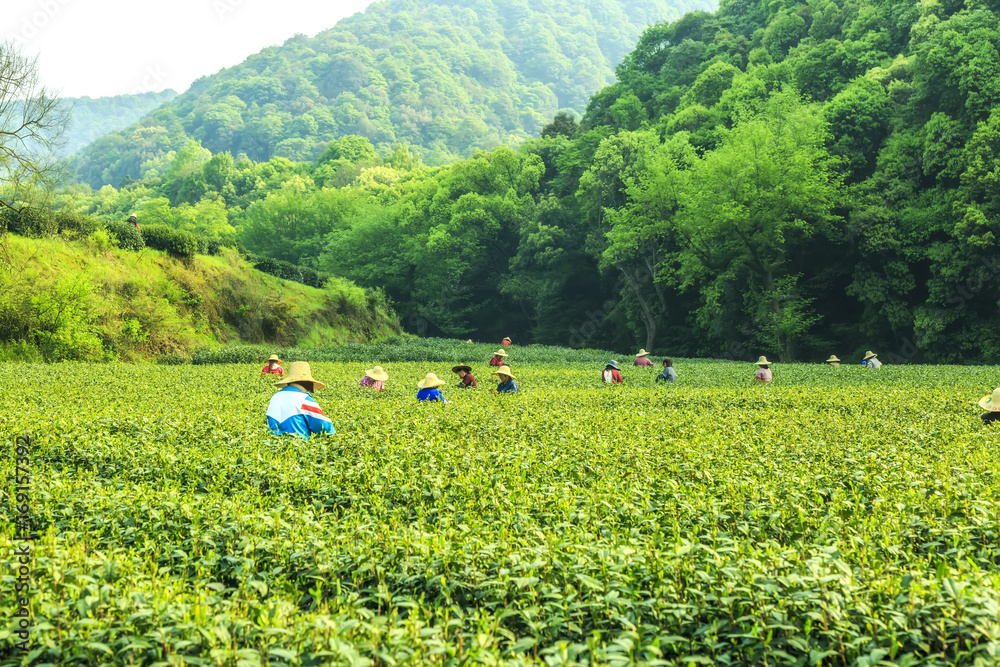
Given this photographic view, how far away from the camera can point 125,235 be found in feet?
113

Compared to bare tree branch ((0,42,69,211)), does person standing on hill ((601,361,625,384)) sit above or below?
below

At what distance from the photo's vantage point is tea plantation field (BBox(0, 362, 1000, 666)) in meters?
3.23

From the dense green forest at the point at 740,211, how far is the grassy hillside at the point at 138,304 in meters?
4.29

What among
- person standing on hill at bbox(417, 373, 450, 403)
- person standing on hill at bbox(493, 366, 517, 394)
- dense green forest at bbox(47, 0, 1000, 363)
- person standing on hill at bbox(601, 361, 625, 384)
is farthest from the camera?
dense green forest at bbox(47, 0, 1000, 363)

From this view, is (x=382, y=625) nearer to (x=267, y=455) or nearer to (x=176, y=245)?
(x=267, y=455)

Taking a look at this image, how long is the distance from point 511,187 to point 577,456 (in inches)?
2432

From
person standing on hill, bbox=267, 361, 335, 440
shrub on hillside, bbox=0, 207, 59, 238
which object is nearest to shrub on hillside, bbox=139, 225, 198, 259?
shrub on hillside, bbox=0, 207, 59, 238

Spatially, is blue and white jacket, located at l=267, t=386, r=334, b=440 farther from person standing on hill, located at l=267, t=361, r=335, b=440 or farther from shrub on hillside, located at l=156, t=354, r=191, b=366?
shrub on hillside, located at l=156, t=354, r=191, b=366

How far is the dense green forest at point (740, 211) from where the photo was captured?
3431cm

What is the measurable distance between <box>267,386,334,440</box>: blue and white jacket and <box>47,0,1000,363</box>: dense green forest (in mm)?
29724

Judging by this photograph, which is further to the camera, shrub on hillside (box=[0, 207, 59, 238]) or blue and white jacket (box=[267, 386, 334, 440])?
shrub on hillside (box=[0, 207, 59, 238])

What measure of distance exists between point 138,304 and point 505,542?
3250 centimetres

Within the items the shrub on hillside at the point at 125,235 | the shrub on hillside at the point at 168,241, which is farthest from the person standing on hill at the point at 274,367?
the shrub on hillside at the point at 168,241

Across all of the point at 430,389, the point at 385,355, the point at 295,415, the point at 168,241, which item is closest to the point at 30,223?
the point at 168,241
